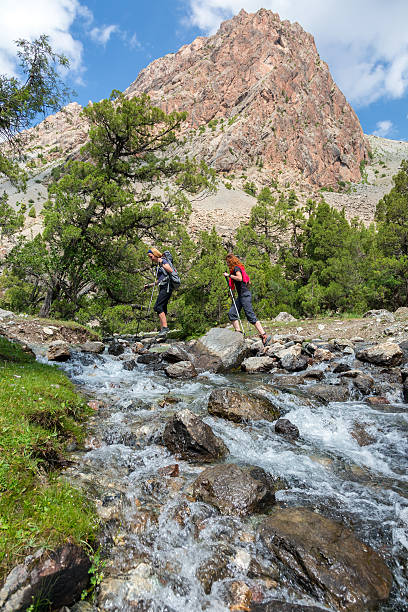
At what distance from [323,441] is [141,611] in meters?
3.65

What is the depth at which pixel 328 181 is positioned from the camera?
10044 cm

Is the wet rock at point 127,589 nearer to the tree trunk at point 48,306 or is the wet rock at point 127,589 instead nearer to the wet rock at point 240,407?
the wet rock at point 240,407

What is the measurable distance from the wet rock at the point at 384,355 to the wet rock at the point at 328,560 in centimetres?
693

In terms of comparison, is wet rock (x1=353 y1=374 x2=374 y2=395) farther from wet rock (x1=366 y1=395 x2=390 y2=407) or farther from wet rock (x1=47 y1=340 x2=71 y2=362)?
wet rock (x1=47 y1=340 x2=71 y2=362)

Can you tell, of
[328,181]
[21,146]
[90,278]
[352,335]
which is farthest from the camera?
[328,181]

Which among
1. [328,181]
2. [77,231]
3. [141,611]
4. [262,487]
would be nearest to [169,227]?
[77,231]

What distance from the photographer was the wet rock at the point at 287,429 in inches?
201

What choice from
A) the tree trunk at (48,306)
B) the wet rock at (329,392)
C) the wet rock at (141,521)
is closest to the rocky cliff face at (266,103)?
the tree trunk at (48,306)

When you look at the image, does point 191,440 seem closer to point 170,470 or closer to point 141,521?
point 170,470

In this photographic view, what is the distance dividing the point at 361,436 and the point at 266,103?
115026 mm

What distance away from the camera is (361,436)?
5.14 metres

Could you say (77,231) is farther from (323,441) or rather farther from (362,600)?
(362,600)

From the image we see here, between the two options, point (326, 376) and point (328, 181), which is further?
point (328, 181)

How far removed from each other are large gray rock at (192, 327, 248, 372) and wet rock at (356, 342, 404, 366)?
361 cm
